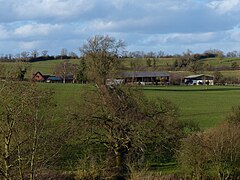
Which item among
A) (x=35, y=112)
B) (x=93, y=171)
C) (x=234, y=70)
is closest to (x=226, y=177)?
(x=93, y=171)

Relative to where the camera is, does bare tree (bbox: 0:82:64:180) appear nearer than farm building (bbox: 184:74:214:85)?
Yes

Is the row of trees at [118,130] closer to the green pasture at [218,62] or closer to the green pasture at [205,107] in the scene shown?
the green pasture at [205,107]

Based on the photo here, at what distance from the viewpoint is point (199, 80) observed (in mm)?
116000

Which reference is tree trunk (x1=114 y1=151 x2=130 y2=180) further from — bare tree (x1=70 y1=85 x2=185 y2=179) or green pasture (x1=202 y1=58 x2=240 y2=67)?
green pasture (x1=202 y1=58 x2=240 y2=67)

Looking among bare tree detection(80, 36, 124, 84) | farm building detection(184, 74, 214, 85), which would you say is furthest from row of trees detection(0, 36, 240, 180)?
farm building detection(184, 74, 214, 85)

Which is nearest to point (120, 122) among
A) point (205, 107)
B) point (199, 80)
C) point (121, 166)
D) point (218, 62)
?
point (121, 166)

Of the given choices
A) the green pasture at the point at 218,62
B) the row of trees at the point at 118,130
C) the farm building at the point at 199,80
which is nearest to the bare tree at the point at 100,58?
the row of trees at the point at 118,130

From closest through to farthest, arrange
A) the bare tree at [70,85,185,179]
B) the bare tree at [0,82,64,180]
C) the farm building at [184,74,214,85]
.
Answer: the bare tree at [0,82,64,180] < the bare tree at [70,85,185,179] < the farm building at [184,74,214,85]

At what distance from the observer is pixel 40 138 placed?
17125mm

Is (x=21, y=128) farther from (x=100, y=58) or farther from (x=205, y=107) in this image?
(x=205, y=107)

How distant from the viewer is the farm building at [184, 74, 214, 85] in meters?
114

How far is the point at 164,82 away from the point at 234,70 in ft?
89.2

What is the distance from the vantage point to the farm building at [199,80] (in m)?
114

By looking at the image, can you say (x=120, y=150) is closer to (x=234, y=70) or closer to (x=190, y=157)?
(x=190, y=157)
